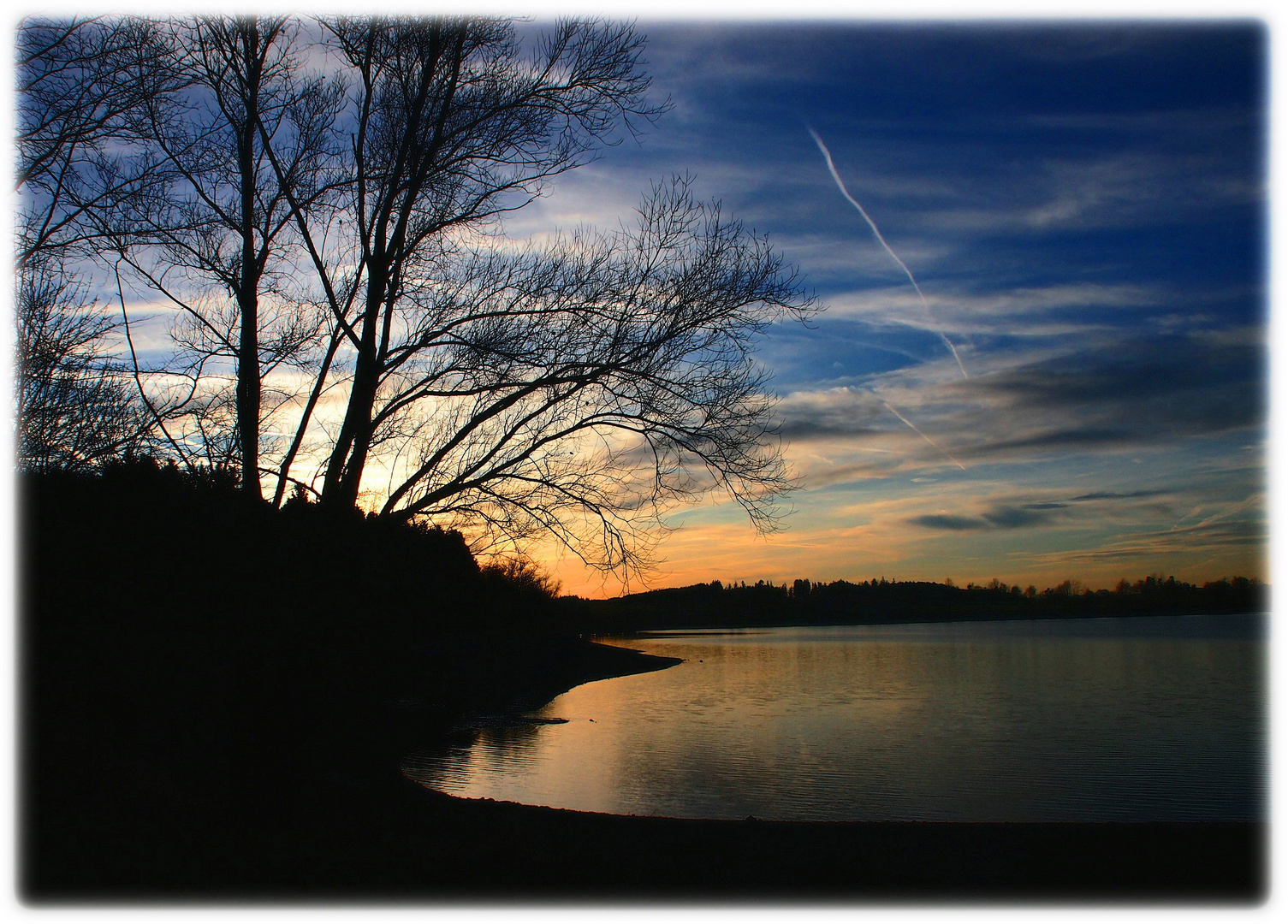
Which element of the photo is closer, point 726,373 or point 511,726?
point 726,373

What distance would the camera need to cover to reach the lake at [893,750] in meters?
14.3

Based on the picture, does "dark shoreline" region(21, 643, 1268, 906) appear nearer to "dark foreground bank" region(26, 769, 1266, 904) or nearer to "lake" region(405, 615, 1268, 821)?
"dark foreground bank" region(26, 769, 1266, 904)

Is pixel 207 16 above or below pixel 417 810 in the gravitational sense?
above

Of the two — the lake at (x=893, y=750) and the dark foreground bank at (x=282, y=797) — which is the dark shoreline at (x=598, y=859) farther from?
the lake at (x=893, y=750)

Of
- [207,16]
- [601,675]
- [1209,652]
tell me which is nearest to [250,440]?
[207,16]

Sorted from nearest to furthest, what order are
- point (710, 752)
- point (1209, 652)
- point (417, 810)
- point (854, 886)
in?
point (854, 886), point (417, 810), point (710, 752), point (1209, 652)

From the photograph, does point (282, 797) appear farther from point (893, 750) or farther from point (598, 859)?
point (893, 750)

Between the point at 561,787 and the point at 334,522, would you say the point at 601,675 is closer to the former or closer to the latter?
the point at 561,787

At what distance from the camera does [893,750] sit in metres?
19.8

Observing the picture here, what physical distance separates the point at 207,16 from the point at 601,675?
37.2 meters

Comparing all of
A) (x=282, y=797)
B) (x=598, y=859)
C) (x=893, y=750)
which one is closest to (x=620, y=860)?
(x=598, y=859)

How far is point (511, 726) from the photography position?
23547 millimetres

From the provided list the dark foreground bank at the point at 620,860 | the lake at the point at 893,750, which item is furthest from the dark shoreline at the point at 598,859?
the lake at the point at 893,750

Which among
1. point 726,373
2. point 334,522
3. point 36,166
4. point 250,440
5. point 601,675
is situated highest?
point 36,166
